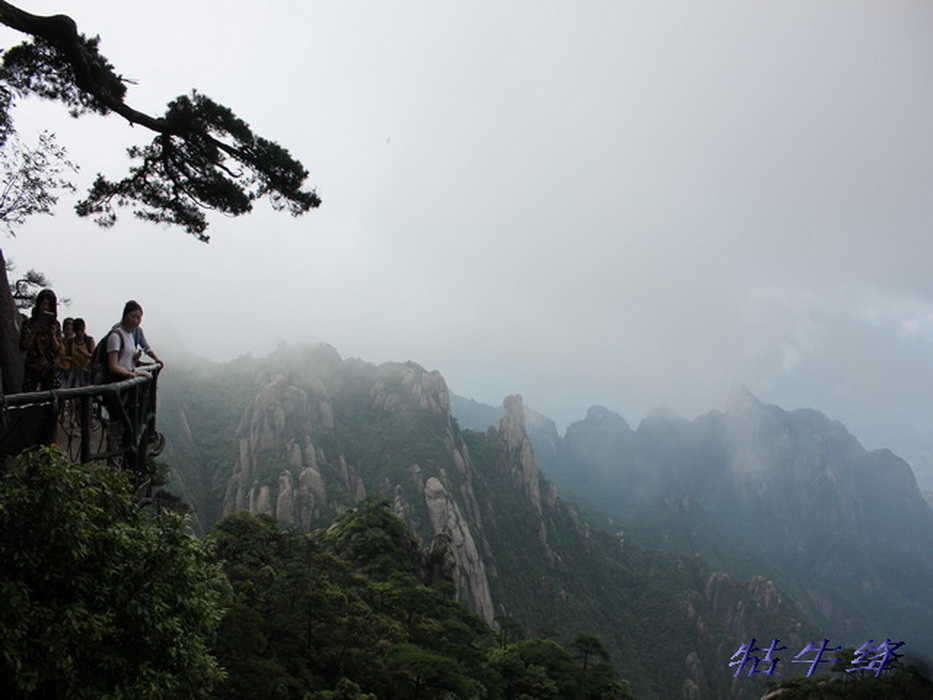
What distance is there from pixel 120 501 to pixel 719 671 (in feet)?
332

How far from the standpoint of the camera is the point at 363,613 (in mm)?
20047

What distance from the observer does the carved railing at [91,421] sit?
5.37m

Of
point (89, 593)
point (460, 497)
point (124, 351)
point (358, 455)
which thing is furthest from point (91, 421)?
point (358, 455)

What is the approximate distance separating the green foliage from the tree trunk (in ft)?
13.6

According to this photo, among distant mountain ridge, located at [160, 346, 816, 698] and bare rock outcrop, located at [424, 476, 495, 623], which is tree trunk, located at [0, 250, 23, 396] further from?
distant mountain ridge, located at [160, 346, 816, 698]

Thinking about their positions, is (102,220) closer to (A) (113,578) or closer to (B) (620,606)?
(A) (113,578)

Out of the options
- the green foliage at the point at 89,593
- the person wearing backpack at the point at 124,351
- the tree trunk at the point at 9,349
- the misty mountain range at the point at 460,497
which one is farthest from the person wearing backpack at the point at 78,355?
the misty mountain range at the point at 460,497

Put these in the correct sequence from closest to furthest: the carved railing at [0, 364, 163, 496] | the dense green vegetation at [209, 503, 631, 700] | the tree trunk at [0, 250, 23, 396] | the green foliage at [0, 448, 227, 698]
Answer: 1. the green foliage at [0, 448, 227, 698]
2. the carved railing at [0, 364, 163, 496]
3. the tree trunk at [0, 250, 23, 396]
4. the dense green vegetation at [209, 503, 631, 700]

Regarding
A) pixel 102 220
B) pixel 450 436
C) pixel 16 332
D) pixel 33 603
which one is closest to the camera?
pixel 33 603

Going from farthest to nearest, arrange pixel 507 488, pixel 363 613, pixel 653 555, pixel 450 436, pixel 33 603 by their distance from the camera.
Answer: pixel 653 555 → pixel 507 488 → pixel 450 436 → pixel 363 613 → pixel 33 603

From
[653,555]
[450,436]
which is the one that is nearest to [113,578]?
[450,436]

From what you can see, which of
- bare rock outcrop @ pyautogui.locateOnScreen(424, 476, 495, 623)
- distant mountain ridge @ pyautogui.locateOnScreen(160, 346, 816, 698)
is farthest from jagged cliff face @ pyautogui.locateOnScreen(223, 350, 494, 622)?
distant mountain ridge @ pyautogui.locateOnScreen(160, 346, 816, 698)

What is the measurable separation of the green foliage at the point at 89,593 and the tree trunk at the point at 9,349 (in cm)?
413

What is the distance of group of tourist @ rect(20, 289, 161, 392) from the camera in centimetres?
685
